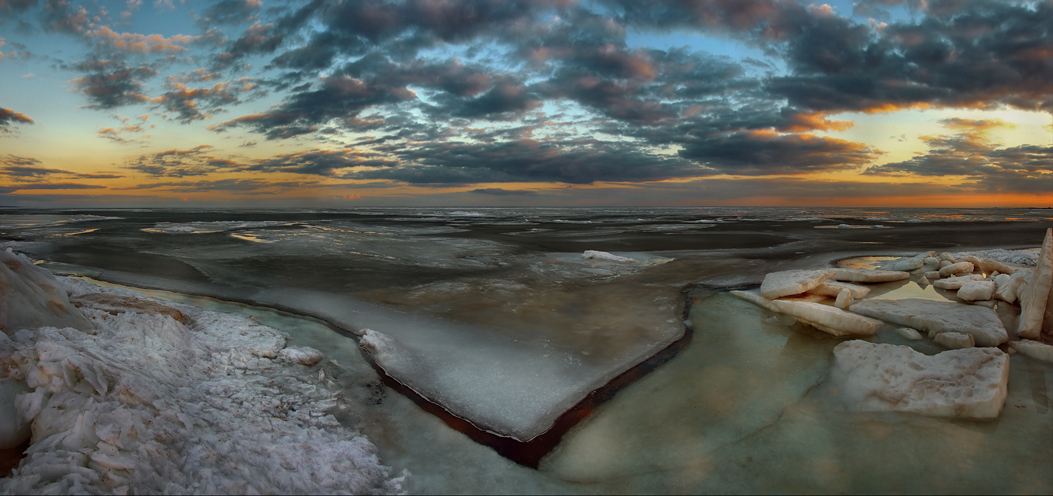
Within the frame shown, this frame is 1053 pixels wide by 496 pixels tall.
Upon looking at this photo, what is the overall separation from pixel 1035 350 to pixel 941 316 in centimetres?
105

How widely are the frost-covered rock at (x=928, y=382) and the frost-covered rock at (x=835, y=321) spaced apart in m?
1.21

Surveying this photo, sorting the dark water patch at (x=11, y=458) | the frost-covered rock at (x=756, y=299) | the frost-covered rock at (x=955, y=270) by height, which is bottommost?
the dark water patch at (x=11, y=458)

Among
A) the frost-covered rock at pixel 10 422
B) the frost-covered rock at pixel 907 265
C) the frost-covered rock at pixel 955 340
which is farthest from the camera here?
the frost-covered rock at pixel 907 265

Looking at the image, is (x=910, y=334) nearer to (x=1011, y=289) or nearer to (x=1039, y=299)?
(x=1039, y=299)

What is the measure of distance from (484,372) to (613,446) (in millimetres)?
1623

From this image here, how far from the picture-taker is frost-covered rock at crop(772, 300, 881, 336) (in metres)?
5.31

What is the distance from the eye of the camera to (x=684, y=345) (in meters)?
5.28

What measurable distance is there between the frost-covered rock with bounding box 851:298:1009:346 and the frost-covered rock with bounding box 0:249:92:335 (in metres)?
9.04

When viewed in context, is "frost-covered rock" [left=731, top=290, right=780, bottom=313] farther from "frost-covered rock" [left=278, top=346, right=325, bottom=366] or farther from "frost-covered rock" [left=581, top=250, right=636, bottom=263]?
"frost-covered rock" [left=278, top=346, right=325, bottom=366]

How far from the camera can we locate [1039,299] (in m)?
5.14

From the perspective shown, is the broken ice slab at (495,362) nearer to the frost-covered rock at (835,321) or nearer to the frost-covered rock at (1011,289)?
the frost-covered rock at (835,321)

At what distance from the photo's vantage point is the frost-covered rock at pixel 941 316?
4855 mm

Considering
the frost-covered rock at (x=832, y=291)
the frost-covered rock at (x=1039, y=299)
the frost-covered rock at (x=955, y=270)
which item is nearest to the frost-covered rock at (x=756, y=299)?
the frost-covered rock at (x=832, y=291)

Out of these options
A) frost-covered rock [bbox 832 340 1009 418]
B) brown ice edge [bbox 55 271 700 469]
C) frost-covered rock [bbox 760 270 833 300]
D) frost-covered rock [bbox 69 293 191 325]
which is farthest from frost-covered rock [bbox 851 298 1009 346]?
frost-covered rock [bbox 69 293 191 325]
